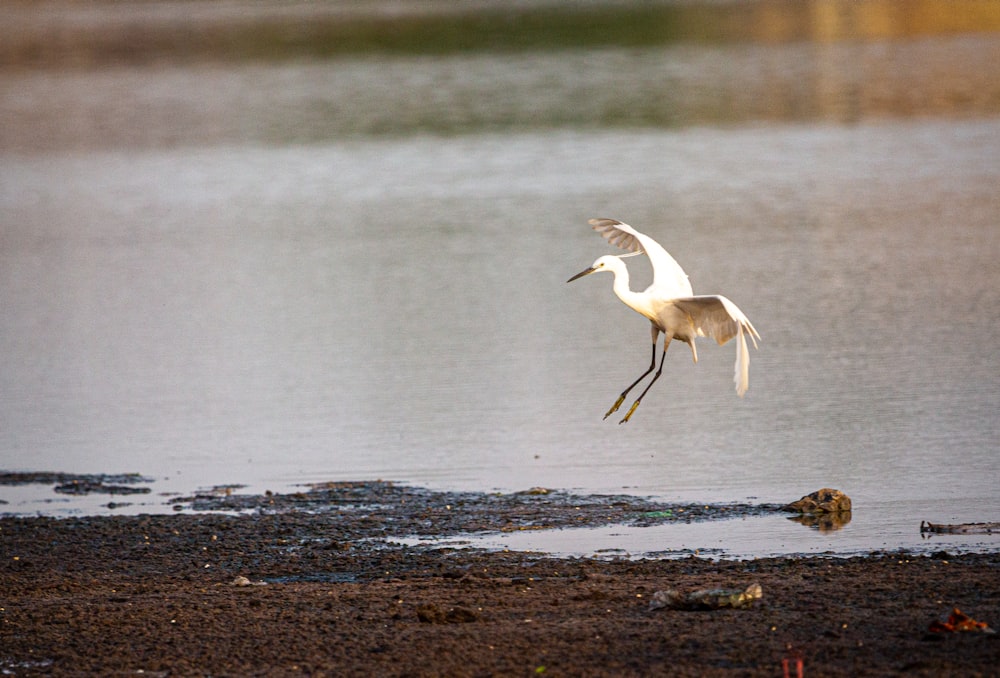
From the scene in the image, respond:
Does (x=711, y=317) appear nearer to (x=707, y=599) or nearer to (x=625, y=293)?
(x=625, y=293)

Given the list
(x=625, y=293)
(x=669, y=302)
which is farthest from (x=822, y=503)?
(x=625, y=293)

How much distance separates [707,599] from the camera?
891cm

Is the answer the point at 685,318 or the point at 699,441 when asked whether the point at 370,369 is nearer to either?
the point at 699,441

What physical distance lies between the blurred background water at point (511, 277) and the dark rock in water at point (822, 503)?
21cm

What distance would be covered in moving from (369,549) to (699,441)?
4242mm

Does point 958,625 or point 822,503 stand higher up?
point 822,503

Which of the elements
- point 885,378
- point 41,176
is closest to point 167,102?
point 41,176

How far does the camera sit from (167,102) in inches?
2141

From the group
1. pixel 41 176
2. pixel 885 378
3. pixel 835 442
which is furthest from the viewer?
pixel 41 176

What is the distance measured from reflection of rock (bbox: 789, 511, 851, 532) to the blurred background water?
0.16 meters

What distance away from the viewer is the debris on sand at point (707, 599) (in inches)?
351

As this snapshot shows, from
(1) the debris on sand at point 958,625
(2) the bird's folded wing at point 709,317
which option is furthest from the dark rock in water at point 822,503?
(1) the debris on sand at point 958,625

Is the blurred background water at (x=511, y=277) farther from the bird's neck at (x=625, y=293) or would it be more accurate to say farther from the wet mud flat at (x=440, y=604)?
the bird's neck at (x=625, y=293)

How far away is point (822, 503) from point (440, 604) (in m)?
3.87
